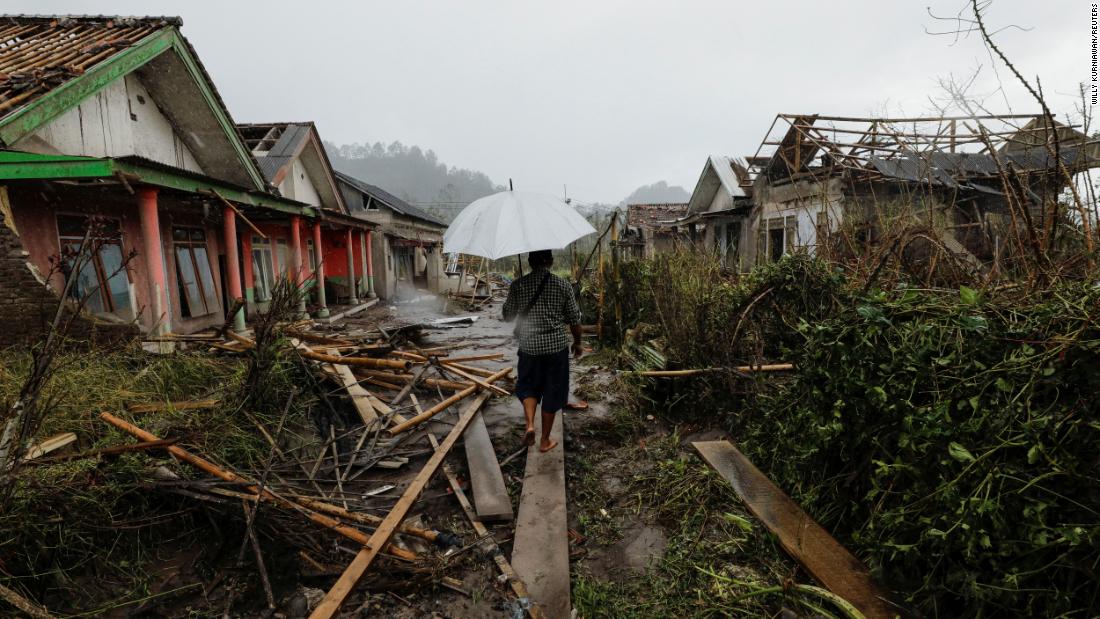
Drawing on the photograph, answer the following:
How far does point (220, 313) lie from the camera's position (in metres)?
10.9

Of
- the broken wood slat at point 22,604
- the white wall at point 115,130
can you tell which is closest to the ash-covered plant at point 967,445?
the broken wood slat at point 22,604

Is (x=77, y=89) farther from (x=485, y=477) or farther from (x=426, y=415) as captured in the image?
(x=485, y=477)

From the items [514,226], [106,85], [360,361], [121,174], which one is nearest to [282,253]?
[106,85]

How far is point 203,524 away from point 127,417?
5.35 feet

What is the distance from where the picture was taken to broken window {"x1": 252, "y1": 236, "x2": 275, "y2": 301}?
1305 cm

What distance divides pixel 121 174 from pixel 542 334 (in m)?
5.80

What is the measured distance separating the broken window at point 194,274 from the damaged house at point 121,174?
0.03 m

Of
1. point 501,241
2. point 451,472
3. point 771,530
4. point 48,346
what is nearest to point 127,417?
point 48,346

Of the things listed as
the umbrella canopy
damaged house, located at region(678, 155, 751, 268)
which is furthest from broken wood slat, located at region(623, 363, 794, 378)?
Result: damaged house, located at region(678, 155, 751, 268)

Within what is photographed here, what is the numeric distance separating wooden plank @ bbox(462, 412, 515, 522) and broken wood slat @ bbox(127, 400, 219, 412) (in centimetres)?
220

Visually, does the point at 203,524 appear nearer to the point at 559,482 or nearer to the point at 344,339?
the point at 559,482

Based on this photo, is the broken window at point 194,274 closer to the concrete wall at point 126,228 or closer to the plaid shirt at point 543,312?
the concrete wall at point 126,228

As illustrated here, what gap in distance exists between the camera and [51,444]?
10.5ft

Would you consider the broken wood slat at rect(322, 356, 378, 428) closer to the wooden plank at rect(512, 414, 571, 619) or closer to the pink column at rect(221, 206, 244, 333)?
the wooden plank at rect(512, 414, 571, 619)
